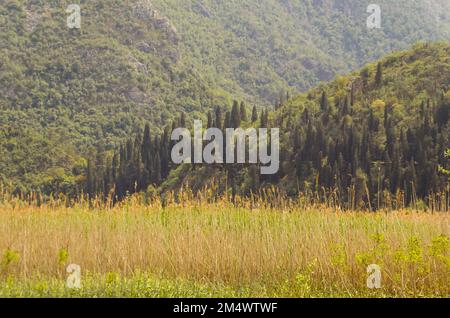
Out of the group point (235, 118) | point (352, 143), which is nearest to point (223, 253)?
point (352, 143)

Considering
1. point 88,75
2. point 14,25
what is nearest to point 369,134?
point 88,75

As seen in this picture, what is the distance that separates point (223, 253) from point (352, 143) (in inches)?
2331

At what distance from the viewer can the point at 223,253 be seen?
36.4ft

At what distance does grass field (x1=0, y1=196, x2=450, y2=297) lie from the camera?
383 inches

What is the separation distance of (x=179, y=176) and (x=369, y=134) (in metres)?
27.9

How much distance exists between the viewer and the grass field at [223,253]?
9734 mm
